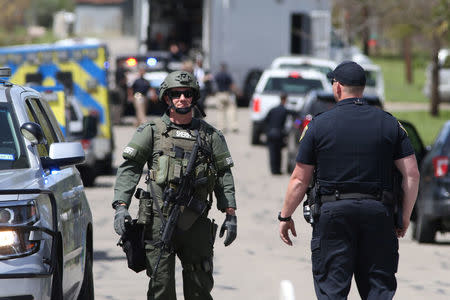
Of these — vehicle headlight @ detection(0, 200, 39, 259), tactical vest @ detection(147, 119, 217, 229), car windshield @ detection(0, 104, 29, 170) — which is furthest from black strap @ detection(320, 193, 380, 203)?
car windshield @ detection(0, 104, 29, 170)

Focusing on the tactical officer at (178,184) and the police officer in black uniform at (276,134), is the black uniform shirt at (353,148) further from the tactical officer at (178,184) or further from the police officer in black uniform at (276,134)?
the police officer in black uniform at (276,134)

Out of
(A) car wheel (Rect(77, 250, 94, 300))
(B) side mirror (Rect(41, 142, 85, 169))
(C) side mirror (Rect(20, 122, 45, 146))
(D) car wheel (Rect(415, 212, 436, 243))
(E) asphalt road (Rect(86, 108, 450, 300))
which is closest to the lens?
(C) side mirror (Rect(20, 122, 45, 146))

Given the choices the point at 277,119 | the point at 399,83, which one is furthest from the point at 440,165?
the point at 399,83

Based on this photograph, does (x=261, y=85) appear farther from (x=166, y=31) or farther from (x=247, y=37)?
(x=166, y=31)

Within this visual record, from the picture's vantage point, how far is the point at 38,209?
6.29 m

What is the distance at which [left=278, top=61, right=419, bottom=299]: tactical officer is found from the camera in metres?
6.59

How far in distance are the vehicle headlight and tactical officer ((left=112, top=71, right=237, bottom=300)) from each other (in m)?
0.89

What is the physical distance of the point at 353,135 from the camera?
21.7ft

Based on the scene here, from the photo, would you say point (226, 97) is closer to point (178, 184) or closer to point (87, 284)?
point (87, 284)

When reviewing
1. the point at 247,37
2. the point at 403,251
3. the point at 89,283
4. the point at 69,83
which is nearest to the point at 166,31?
the point at 247,37

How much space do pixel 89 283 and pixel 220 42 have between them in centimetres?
3050

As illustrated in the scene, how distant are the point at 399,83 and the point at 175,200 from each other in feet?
165

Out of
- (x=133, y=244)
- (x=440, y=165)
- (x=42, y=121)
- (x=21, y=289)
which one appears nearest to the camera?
(x=21, y=289)

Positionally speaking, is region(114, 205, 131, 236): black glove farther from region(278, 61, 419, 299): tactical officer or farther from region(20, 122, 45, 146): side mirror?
region(278, 61, 419, 299): tactical officer
